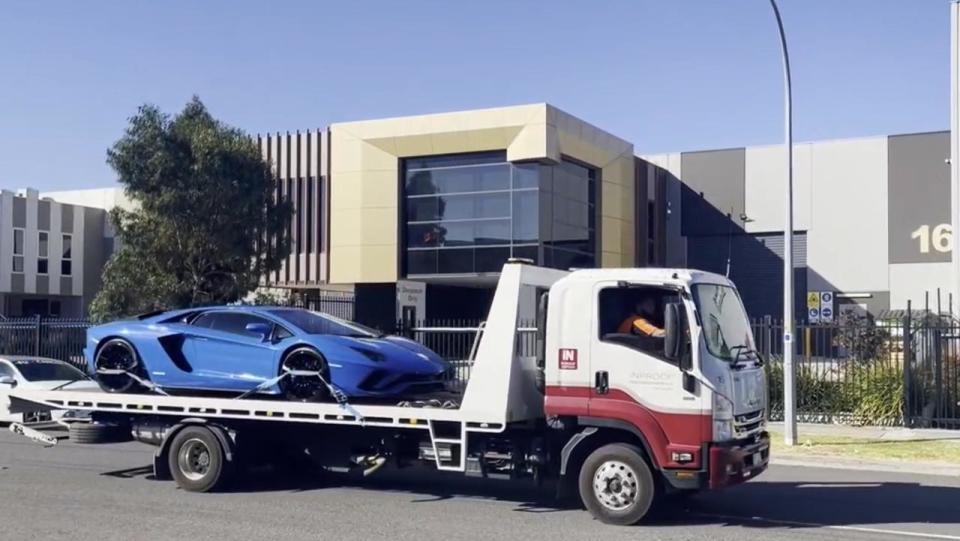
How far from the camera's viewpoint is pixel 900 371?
65.3 feet

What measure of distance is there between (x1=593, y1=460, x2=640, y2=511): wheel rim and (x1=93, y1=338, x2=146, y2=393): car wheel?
221 inches

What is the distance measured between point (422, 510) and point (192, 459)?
2.89m

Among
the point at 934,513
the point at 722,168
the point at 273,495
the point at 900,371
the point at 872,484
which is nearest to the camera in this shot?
the point at 934,513

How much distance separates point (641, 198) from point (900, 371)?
25.2 metres

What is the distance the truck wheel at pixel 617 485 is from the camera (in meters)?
9.66

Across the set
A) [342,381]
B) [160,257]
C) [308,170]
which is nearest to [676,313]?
[342,381]

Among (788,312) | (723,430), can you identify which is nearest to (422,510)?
(723,430)

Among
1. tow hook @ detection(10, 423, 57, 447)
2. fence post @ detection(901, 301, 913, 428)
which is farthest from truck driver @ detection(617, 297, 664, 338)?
fence post @ detection(901, 301, 913, 428)

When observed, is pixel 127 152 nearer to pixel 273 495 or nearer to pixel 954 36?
pixel 273 495

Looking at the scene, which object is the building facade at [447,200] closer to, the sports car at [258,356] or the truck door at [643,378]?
the sports car at [258,356]

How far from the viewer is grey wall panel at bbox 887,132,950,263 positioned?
142 ft

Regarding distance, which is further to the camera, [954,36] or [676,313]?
[954,36]

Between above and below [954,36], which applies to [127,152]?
below

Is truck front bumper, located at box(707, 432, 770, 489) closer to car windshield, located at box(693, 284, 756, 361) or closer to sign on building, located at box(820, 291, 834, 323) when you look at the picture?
car windshield, located at box(693, 284, 756, 361)
